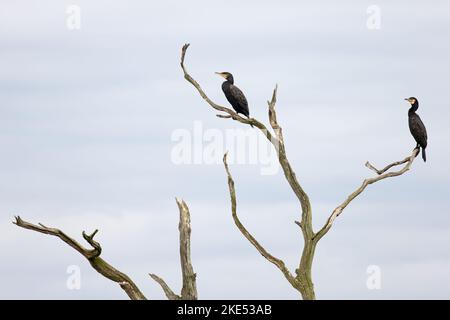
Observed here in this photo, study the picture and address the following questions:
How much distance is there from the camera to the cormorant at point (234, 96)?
23484mm

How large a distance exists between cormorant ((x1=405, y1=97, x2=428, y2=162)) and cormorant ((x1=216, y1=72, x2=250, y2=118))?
423 cm

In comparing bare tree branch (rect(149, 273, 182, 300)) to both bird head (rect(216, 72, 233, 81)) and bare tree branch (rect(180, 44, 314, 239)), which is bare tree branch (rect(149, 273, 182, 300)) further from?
bird head (rect(216, 72, 233, 81))

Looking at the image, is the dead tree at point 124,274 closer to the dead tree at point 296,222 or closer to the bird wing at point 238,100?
the dead tree at point 296,222

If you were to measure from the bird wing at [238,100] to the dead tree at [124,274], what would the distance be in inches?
247

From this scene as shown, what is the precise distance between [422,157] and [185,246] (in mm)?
7632

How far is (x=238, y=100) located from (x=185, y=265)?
7.00 meters

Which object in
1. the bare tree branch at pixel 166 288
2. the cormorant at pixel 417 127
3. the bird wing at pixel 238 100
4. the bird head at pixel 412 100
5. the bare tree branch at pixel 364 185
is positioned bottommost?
the bare tree branch at pixel 166 288

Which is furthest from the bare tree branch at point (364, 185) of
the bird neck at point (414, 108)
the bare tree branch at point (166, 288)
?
the bare tree branch at point (166, 288)

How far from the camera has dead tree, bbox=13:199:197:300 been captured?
54.5ft

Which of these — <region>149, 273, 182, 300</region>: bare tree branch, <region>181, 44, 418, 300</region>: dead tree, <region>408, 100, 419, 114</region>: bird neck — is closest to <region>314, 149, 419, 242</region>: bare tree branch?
<region>181, 44, 418, 300</region>: dead tree
